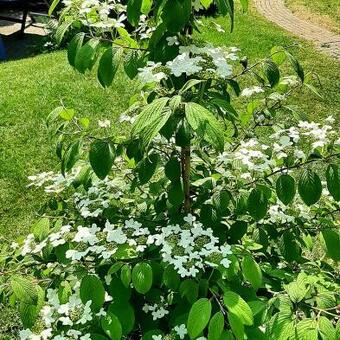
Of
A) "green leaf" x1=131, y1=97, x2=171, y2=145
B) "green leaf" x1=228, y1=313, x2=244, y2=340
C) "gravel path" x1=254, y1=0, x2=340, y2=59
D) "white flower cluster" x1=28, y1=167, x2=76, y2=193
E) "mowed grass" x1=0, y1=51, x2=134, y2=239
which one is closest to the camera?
"green leaf" x1=131, y1=97, x2=171, y2=145

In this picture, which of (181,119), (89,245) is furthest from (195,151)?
(181,119)

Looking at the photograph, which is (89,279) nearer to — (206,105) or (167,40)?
(206,105)

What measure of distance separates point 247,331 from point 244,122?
0.92 meters

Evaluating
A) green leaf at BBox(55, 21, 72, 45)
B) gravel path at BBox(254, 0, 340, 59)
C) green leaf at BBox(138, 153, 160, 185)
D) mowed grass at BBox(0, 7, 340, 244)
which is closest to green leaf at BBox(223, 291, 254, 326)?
green leaf at BBox(138, 153, 160, 185)

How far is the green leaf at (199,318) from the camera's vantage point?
149 cm

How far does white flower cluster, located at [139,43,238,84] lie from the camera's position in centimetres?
162

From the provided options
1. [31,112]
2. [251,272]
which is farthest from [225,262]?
[31,112]

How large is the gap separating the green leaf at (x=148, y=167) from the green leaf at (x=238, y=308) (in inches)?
18.9

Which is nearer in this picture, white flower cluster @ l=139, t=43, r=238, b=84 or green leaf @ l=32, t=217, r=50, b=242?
white flower cluster @ l=139, t=43, r=238, b=84

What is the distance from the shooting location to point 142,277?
168 centimetres

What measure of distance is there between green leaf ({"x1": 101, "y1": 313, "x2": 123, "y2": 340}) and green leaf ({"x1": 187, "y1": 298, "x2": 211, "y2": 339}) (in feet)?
0.94

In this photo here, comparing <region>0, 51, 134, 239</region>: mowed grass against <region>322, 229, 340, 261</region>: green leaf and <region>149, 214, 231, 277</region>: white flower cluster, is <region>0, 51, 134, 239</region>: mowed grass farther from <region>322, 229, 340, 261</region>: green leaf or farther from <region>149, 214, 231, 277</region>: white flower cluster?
<region>322, 229, 340, 261</region>: green leaf

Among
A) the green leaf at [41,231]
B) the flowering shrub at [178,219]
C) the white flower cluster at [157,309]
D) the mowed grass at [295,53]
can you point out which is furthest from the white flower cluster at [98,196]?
the mowed grass at [295,53]

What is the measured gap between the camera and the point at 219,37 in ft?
28.7
